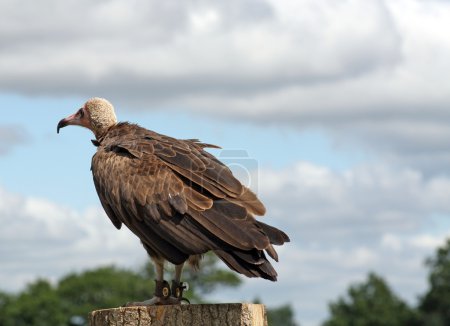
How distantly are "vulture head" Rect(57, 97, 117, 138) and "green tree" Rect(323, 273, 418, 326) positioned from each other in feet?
335

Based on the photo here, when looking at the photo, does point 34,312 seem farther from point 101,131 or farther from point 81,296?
point 101,131

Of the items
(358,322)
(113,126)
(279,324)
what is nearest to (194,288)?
(358,322)

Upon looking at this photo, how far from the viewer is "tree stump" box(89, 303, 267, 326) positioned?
35.4 feet

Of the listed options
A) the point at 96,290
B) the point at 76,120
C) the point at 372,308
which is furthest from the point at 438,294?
the point at 76,120

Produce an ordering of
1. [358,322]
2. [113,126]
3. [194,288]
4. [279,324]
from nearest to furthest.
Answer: [113,126] → [194,288] → [358,322] → [279,324]

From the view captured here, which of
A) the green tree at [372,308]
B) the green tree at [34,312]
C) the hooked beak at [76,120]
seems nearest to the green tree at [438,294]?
Result: the green tree at [372,308]

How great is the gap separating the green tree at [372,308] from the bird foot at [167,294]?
10417 centimetres

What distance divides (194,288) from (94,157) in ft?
290

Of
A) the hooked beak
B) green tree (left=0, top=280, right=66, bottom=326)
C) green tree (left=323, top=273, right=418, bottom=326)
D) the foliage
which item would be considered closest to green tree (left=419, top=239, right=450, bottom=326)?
green tree (left=323, top=273, right=418, bottom=326)

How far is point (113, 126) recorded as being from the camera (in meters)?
15.1

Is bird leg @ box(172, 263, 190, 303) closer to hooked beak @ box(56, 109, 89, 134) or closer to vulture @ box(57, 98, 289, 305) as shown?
vulture @ box(57, 98, 289, 305)

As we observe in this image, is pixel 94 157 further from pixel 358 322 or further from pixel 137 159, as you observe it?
pixel 358 322

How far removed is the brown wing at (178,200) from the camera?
12078 mm

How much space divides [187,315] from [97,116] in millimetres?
5046
